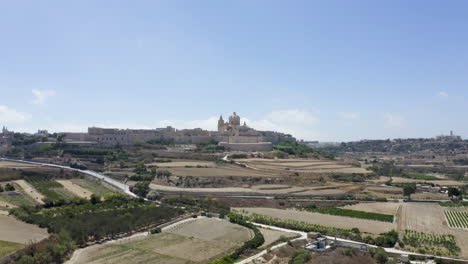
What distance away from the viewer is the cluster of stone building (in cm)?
8569

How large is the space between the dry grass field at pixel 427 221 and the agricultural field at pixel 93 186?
3194cm

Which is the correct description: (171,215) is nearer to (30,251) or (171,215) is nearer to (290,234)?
(290,234)

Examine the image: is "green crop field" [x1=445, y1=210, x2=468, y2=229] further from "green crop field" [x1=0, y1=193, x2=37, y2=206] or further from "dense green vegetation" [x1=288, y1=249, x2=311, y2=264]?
"green crop field" [x1=0, y1=193, x2=37, y2=206]

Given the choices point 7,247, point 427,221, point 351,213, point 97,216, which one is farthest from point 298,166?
point 7,247

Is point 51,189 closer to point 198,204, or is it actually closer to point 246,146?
point 198,204

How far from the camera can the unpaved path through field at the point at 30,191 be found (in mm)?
42278

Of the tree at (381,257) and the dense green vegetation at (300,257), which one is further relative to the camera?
A: the tree at (381,257)

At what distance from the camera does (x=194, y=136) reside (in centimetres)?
9456

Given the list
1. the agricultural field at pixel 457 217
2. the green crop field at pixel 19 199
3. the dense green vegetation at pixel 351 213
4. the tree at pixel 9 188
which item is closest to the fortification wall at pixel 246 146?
the dense green vegetation at pixel 351 213

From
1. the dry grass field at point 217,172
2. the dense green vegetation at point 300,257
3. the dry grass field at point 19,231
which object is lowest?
the dense green vegetation at point 300,257

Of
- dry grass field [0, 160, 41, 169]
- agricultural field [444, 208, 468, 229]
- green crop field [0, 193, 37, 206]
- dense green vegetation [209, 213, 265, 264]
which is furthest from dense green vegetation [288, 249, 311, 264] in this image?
dry grass field [0, 160, 41, 169]

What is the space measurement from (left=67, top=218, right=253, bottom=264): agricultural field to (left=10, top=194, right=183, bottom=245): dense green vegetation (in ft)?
6.21

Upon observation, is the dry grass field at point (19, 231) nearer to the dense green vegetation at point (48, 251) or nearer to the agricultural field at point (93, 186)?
the dense green vegetation at point (48, 251)

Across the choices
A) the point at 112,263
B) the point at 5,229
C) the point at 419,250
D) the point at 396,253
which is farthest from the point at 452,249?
the point at 5,229
